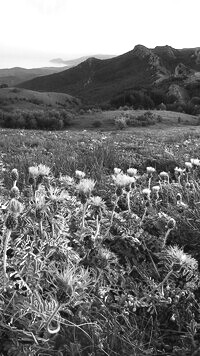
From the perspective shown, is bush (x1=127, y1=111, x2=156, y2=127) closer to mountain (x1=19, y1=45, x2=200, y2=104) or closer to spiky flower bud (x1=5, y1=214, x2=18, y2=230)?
spiky flower bud (x1=5, y1=214, x2=18, y2=230)

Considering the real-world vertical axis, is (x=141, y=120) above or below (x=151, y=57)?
below

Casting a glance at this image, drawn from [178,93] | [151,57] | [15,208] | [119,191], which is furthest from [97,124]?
[151,57]

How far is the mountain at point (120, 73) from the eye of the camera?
8700cm

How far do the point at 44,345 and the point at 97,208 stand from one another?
1625 millimetres

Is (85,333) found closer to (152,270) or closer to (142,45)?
(152,270)

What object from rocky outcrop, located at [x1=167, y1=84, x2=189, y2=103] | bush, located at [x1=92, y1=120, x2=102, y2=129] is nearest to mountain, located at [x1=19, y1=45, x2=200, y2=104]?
rocky outcrop, located at [x1=167, y1=84, x2=189, y2=103]

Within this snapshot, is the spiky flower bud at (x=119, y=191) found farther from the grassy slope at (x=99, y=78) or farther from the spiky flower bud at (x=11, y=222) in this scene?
the grassy slope at (x=99, y=78)

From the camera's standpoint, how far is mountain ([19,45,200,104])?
87000 mm

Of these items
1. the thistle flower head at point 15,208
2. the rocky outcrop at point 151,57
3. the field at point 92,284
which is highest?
the rocky outcrop at point 151,57

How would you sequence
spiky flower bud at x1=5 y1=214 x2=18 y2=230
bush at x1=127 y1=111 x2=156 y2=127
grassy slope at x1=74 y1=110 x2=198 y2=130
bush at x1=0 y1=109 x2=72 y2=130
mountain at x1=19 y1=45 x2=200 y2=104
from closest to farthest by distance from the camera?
spiky flower bud at x1=5 y1=214 x2=18 y2=230
bush at x1=127 y1=111 x2=156 y2=127
grassy slope at x1=74 y1=110 x2=198 y2=130
bush at x1=0 y1=109 x2=72 y2=130
mountain at x1=19 y1=45 x2=200 y2=104

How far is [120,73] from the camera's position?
10475 centimetres

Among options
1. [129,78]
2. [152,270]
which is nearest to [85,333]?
[152,270]

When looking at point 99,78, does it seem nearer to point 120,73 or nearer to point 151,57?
point 120,73

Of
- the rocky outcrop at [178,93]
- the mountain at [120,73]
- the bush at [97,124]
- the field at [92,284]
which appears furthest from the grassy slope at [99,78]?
the field at [92,284]
